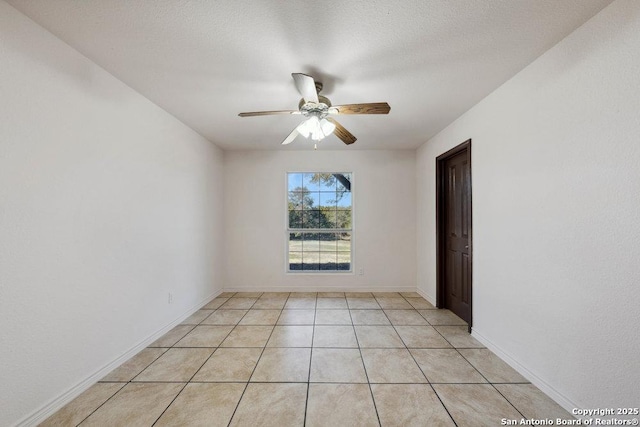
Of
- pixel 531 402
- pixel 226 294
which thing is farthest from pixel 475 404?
pixel 226 294

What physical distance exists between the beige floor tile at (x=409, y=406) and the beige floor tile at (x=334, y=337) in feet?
2.15

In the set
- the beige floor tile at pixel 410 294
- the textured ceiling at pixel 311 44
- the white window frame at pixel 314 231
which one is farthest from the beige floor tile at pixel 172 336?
the beige floor tile at pixel 410 294

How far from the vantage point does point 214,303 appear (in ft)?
12.3

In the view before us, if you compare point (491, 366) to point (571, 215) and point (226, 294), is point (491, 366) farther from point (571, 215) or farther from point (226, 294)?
point (226, 294)

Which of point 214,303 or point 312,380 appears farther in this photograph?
point 214,303

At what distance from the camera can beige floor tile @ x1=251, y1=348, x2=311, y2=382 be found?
201cm

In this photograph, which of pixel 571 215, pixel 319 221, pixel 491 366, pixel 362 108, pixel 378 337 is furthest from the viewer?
pixel 319 221

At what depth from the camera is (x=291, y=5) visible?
140 centimetres

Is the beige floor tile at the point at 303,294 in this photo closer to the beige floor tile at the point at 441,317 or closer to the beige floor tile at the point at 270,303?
the beige floor tile at the point at 270,303

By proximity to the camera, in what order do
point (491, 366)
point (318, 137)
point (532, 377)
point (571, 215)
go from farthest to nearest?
1. point (318, 137)
2. point (491, 366)
3. point (532, 377)
4. point (571, 215)

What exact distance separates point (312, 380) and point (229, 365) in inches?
29.2

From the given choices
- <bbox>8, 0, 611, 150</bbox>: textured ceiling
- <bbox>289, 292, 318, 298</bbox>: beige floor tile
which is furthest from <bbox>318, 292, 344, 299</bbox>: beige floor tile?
<bbox>8, 0, 611, 150</bbox>: textured ceiling

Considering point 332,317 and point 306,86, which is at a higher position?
point 306,86

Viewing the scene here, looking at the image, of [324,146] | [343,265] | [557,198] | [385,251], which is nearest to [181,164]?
[324,146]
